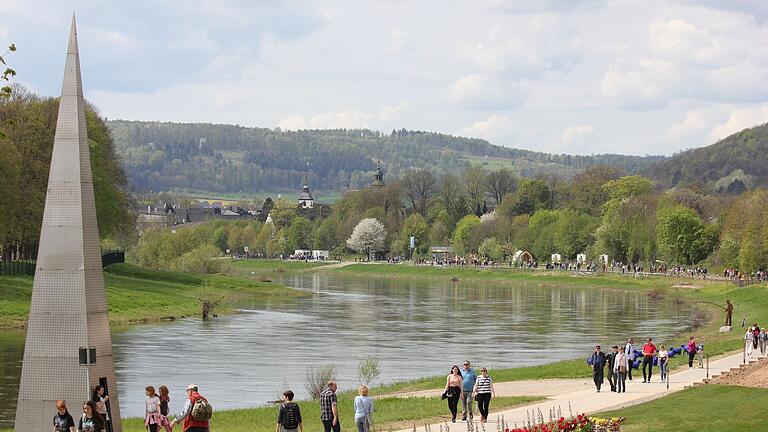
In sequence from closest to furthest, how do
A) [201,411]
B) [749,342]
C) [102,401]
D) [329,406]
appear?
[201,411], [329,406], [102,401], [749,342]

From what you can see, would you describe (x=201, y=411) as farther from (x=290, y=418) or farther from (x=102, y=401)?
(x=102, y=401)

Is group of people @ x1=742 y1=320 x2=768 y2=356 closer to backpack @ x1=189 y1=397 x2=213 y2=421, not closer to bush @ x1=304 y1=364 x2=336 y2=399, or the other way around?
bush @ x1=304 y1=364 x2=336 y2=399

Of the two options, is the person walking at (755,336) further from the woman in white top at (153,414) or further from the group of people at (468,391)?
the woman in white top at (153,414)

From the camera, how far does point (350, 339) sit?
241ft

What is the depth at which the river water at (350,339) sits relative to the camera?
174ft

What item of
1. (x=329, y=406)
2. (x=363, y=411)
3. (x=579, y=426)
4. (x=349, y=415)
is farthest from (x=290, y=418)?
(x=349, y=415)

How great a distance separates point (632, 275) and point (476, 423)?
109401 millimetres

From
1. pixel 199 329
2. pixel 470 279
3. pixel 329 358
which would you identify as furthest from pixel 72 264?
pixel 470 279

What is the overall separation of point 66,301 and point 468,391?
11177 millimetres

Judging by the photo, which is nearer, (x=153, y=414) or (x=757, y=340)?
(x=153, y=414)

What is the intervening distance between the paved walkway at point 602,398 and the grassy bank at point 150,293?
1592 inches

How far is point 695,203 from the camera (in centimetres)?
18275

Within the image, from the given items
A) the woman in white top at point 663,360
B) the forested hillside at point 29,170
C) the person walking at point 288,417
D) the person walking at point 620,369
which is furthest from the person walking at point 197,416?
the forested hillside at point 29,170

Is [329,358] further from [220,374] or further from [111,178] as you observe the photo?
[111,178]
